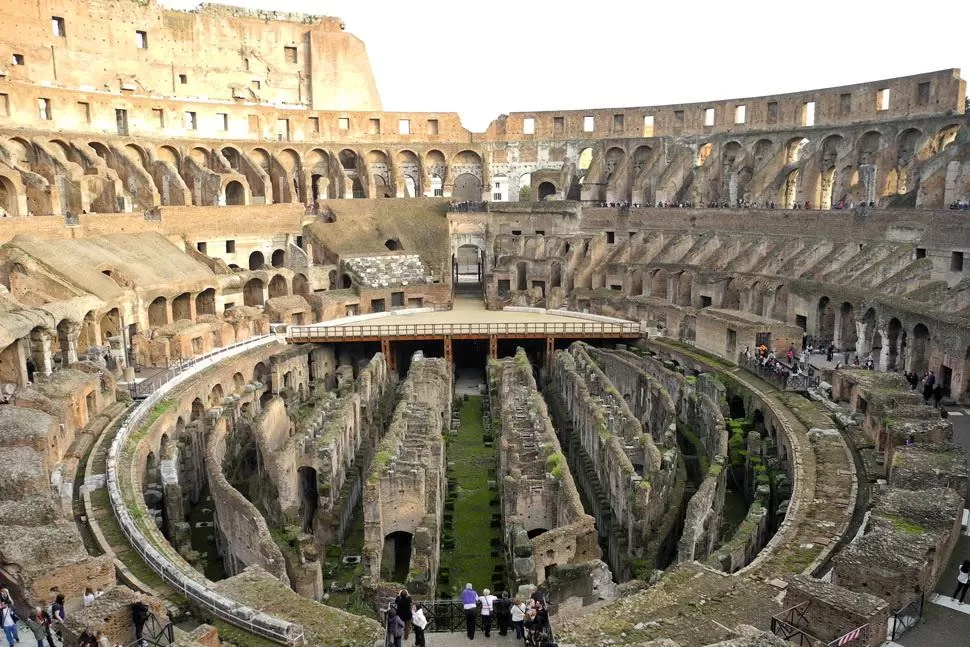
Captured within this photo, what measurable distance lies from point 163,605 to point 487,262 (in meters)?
35.3

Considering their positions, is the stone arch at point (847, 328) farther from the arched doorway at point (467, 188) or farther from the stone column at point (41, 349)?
the arched doorway at point (467, 188)

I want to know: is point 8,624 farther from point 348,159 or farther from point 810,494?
point 348,159

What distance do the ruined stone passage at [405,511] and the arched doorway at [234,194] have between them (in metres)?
29.4

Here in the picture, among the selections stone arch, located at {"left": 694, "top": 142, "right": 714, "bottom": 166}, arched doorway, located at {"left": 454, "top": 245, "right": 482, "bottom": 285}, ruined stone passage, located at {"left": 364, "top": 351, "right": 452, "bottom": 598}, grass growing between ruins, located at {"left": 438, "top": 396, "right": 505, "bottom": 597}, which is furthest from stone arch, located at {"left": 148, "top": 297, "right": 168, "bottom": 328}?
stone arch, located at {"left": 694, "top": 142, "right": 714, "bottom": 166}

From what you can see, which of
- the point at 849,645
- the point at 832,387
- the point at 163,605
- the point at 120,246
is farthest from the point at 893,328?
the point at 120,246

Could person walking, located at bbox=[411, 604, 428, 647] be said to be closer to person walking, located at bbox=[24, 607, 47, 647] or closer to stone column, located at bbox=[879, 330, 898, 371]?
person walking, located at bbox=[24, 607, 47, 647]

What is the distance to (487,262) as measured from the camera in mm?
44844

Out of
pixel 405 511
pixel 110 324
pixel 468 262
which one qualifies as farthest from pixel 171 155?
pixel 405 511

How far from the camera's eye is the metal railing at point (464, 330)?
109 feet

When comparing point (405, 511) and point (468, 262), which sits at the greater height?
point (468, 262)

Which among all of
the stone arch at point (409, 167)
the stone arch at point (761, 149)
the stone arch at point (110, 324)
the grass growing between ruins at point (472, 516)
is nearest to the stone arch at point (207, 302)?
the stone arch at point (110, 324)

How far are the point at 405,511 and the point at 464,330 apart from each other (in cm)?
1754

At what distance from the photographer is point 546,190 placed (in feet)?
175

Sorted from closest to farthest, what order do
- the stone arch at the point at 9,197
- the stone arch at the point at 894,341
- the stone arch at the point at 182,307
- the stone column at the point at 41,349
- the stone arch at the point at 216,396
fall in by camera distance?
the stone column at the point at 41,349, the stone arch at the point at 894,341, the stone arch at the point at 216,396, the stone arch at the point at 9,197, the stone arch at the point at 182,307
